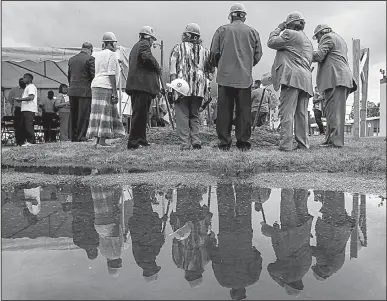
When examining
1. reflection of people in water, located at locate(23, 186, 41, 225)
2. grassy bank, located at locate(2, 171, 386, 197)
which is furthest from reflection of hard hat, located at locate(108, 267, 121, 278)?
grassy bank, located at locate(2, 171, 386, 197)

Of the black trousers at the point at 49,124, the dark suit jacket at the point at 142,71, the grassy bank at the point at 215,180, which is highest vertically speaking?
the dark suit jacket at the point at 142,71

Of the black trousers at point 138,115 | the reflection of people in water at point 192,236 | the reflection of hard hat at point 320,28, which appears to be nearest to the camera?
the reflection of people in water at point 192,236

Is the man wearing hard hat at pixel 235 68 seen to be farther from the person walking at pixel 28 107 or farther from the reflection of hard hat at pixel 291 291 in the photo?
the person walking at pixel 28 107

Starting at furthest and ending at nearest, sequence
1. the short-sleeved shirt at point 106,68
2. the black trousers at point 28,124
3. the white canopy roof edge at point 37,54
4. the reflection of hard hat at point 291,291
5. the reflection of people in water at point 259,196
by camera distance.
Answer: the white canopy roof edge at point 37,54 → the black trousers at point 28,124 → the short-sleeved shirt at point 106,68 → the reflection of people in water at point 259,196 → the reflection of hard hat at point 291,291

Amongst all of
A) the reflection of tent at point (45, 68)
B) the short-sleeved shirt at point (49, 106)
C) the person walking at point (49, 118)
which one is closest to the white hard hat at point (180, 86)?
the reflection of tent at point (45, 68)

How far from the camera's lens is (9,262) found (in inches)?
69.6

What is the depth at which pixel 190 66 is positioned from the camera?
6312 mm

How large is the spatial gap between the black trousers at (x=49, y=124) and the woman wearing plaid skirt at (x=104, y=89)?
5.84m

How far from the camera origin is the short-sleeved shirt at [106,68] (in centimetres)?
664

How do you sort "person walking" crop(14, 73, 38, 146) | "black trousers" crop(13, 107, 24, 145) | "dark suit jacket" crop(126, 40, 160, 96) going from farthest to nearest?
1. "black trousers" crop(13, 107, 24, 145)
2. "person walking" crop(14, 73, 38, 146)
3. "dark suit jacket" crop(126, 40, 160, 96)

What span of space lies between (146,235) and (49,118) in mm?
10738

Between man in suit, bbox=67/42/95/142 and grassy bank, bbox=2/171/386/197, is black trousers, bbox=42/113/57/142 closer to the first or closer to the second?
man in suit, bbox=67/42/95/142

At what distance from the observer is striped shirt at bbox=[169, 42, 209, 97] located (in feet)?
20.4

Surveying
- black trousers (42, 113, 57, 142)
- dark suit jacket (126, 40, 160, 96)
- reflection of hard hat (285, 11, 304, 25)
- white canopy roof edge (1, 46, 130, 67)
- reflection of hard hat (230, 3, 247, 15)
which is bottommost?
black trousers (42, 113, 57, 142)
